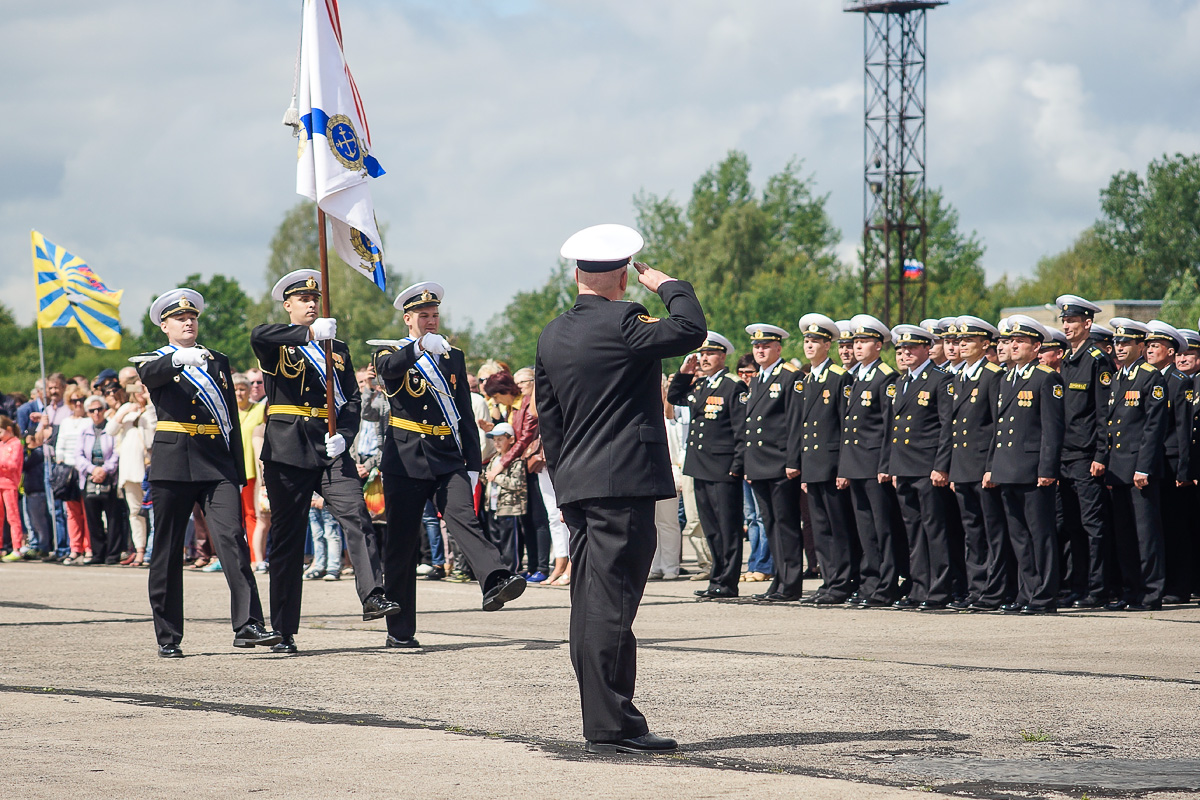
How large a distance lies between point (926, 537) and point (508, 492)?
4.54m

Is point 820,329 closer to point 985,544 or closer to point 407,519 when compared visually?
point 985,544

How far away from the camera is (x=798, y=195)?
90.2m

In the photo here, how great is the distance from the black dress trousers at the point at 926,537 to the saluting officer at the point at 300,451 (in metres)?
4.56

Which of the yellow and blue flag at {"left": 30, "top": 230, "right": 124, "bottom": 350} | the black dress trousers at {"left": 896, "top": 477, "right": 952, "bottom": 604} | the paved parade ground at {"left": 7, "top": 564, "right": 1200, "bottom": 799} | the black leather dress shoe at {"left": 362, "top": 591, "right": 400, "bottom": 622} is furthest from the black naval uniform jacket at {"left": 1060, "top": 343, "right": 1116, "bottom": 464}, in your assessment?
the yellow and blue flag at {"left": 30, "top": 230, "right": 124, "bottom": 350}

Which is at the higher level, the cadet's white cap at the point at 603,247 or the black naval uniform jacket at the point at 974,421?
the cadet's white cap at the point at 603,247

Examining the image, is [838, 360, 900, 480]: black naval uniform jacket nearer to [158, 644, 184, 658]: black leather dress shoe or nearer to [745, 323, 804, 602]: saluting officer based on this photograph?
[745, 323, 804, 602]: saluting officer

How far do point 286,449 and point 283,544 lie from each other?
1.91 feet

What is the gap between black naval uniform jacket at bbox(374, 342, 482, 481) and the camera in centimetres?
966

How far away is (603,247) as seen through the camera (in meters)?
6.24

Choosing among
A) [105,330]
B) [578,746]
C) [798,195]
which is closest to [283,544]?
[578,746]

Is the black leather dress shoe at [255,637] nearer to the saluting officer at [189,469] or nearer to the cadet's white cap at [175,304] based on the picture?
the saluting officer at [189,469]

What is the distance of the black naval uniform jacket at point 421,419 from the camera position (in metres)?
9.66

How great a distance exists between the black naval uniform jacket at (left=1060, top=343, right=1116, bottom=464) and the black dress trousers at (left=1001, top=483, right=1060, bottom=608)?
651 mm

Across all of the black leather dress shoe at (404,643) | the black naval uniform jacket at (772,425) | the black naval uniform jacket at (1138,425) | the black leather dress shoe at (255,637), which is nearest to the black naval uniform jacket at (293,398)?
the black leather dress shoe at (255,637)
